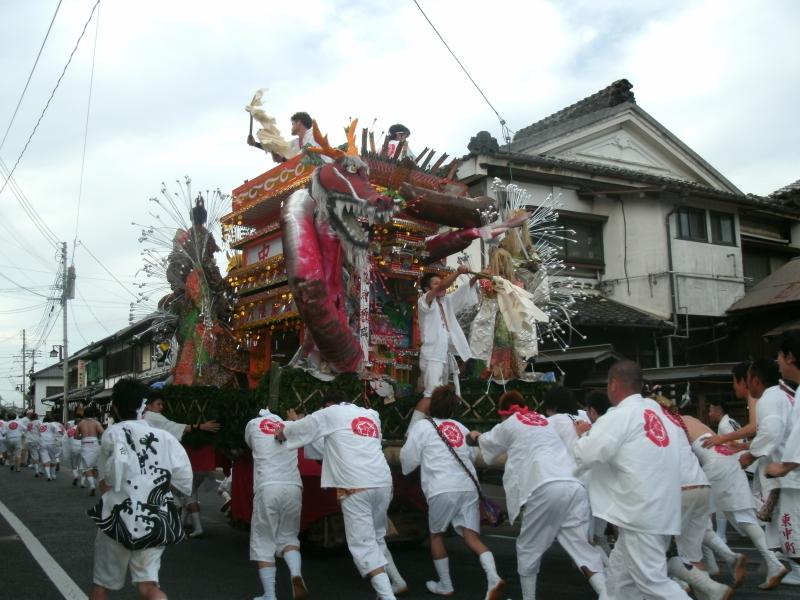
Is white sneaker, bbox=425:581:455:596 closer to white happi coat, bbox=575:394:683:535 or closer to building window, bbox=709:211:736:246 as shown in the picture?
white happi coat, bbox=575:394:683:535

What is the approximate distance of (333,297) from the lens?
318 inches

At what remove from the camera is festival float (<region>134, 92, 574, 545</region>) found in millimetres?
7801

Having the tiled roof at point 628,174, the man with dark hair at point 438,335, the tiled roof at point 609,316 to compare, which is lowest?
the man with dark hair at point 438,335

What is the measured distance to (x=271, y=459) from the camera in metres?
6.62

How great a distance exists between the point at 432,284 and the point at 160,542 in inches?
168

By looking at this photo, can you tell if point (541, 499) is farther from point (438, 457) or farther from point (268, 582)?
point (268, 582)

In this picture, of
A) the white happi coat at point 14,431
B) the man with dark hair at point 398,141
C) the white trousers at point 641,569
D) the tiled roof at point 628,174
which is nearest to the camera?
the white trousers at point 641,569

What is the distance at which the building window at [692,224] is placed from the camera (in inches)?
756

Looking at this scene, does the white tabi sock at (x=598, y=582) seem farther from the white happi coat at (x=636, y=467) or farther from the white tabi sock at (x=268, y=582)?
the white tabi sock at (x=268, y=582)

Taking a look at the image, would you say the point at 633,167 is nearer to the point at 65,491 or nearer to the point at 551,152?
the point at 551,152

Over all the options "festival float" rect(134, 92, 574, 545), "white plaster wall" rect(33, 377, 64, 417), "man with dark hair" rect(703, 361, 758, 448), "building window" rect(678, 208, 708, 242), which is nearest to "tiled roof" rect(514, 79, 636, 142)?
"building window" rect(678, 208, 708, 242)

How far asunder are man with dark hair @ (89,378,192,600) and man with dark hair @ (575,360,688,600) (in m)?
2.45

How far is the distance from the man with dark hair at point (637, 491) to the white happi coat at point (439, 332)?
3686 millimetres

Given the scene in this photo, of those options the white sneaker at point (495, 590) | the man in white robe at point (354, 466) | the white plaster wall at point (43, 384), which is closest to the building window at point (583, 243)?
the man in white robe at point (354, 466)
